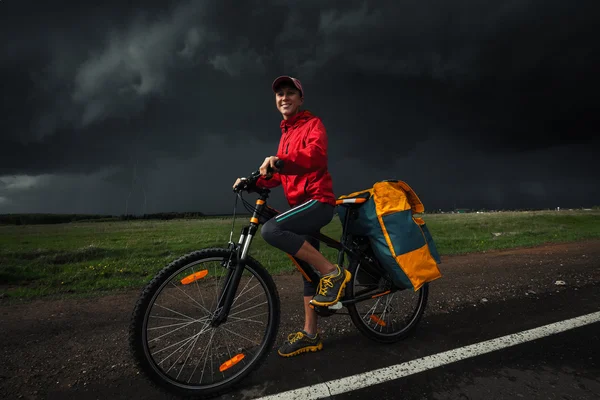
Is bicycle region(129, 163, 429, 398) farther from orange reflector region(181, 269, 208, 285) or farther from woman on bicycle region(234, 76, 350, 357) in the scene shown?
woman on bicycle region(234, 76, 350, 357)

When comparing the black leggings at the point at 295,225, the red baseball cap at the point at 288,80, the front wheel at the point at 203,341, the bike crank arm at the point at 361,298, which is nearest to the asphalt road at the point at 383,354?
the front wheel at the point at 203,341

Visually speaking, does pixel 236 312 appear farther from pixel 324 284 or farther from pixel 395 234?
pixel 395 234

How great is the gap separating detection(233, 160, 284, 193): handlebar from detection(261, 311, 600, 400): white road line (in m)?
1.86

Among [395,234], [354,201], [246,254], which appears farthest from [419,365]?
[246,254]

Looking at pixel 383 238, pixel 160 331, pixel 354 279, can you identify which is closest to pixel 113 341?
pixel 160 331

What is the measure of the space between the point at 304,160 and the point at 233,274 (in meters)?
1.26

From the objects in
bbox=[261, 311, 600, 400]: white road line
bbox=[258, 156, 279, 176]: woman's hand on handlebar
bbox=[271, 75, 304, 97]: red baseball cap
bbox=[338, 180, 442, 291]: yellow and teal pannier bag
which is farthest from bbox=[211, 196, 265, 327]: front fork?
bbox=[271, 75, 304, 97]: red baseball cap

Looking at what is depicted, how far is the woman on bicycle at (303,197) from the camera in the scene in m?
2.98

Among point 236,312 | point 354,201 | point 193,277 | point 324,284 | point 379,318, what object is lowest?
point 379,318

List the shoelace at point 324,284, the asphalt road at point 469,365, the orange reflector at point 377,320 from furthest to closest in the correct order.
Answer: the orange reflector at point 377,320
the shoelace at point 324,284
the asphalt road at point 469,365

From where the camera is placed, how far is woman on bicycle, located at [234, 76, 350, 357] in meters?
2.98

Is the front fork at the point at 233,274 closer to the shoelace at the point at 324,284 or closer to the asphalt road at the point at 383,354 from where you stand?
the asphalt road at the point at 383,354

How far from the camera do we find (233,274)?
9.94 ft

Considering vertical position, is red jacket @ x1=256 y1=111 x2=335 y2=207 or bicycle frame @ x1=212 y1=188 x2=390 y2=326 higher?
red jacket @ x1=256 y1=111 x2=335 y2=207
